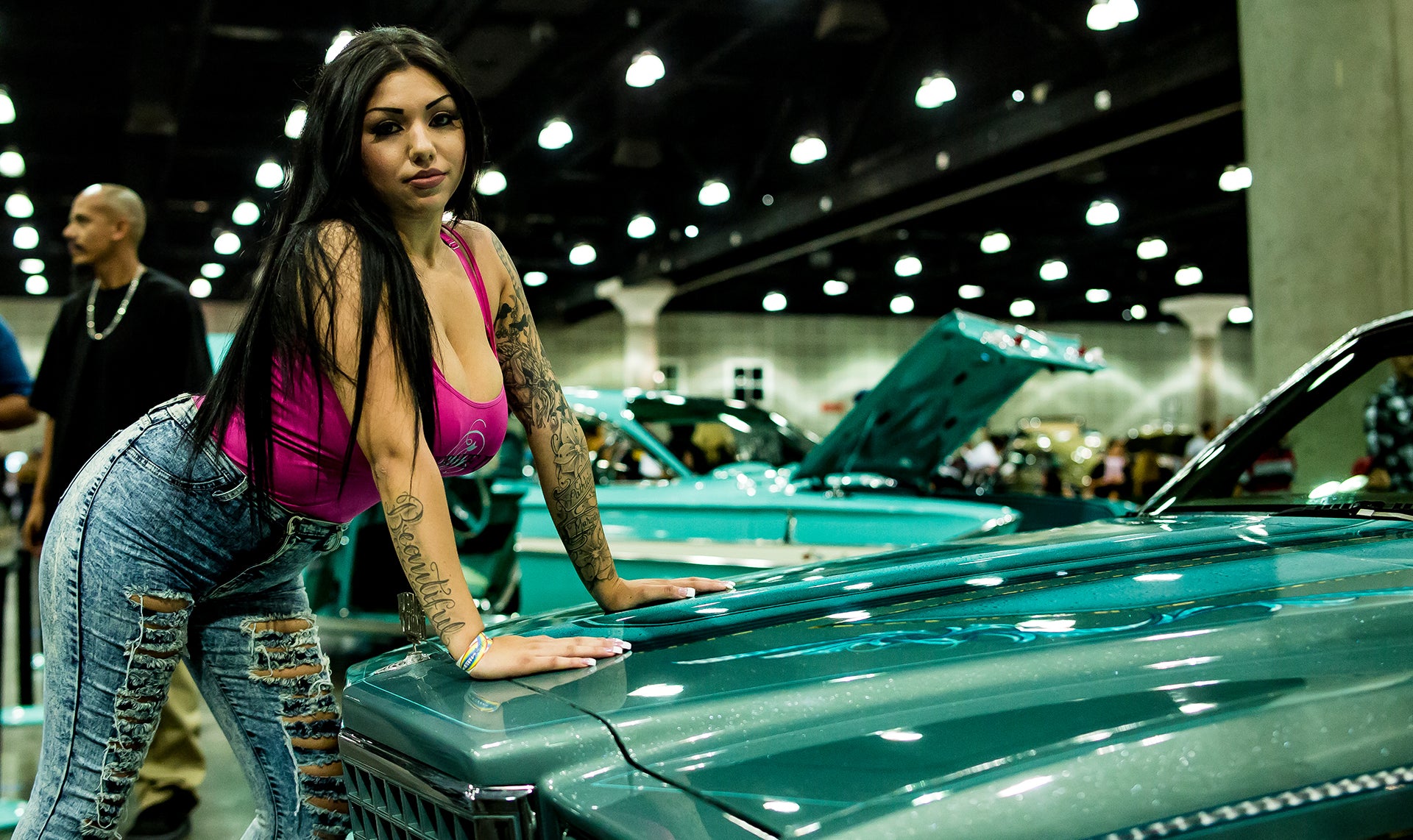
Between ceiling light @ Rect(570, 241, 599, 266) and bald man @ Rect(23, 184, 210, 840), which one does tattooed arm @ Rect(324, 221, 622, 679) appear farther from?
ceiling light @ Rect(570, 241, 599, 266)

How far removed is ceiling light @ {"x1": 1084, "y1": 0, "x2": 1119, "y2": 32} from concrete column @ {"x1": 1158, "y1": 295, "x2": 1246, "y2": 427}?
18.6m

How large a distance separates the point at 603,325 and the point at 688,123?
14.4m

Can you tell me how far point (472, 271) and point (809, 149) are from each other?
386 inches

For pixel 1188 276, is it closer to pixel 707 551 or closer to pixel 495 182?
pixel 495 182

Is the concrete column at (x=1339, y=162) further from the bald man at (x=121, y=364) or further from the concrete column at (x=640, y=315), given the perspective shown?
the concrete column at (x=640, y=315)

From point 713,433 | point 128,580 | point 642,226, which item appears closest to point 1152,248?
point 642,226

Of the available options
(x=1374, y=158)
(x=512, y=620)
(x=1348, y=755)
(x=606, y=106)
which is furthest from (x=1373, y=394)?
(x=606, y=106)

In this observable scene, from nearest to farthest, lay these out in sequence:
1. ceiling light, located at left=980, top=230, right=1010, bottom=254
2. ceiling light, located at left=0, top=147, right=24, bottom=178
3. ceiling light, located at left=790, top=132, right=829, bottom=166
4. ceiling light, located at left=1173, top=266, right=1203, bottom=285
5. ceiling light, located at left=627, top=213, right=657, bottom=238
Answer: ceiling light, located at left=790, top=132, right=829, bottom=166 < ceiling light, located at left=0, top=147, right=24, bottom=178 < ceiling light, located at left=627, top=213, right=657, bottom=238 < ceiling light, located at left=980, top=230, right=1010, bottom=254 < ceiling light, located at left=1173, top=266, right=1203, bottom=285

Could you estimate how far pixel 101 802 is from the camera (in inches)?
62.4

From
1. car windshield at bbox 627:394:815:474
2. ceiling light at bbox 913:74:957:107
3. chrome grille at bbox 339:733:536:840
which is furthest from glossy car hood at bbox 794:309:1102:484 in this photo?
ceiling light at bbox 913:74:957:107

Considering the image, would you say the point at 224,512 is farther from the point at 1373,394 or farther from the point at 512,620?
the point at 1373,394

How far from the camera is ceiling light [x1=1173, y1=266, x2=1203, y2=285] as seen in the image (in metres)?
21.9

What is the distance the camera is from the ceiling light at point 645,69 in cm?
962

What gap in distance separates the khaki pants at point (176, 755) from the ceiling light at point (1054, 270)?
19472mm
